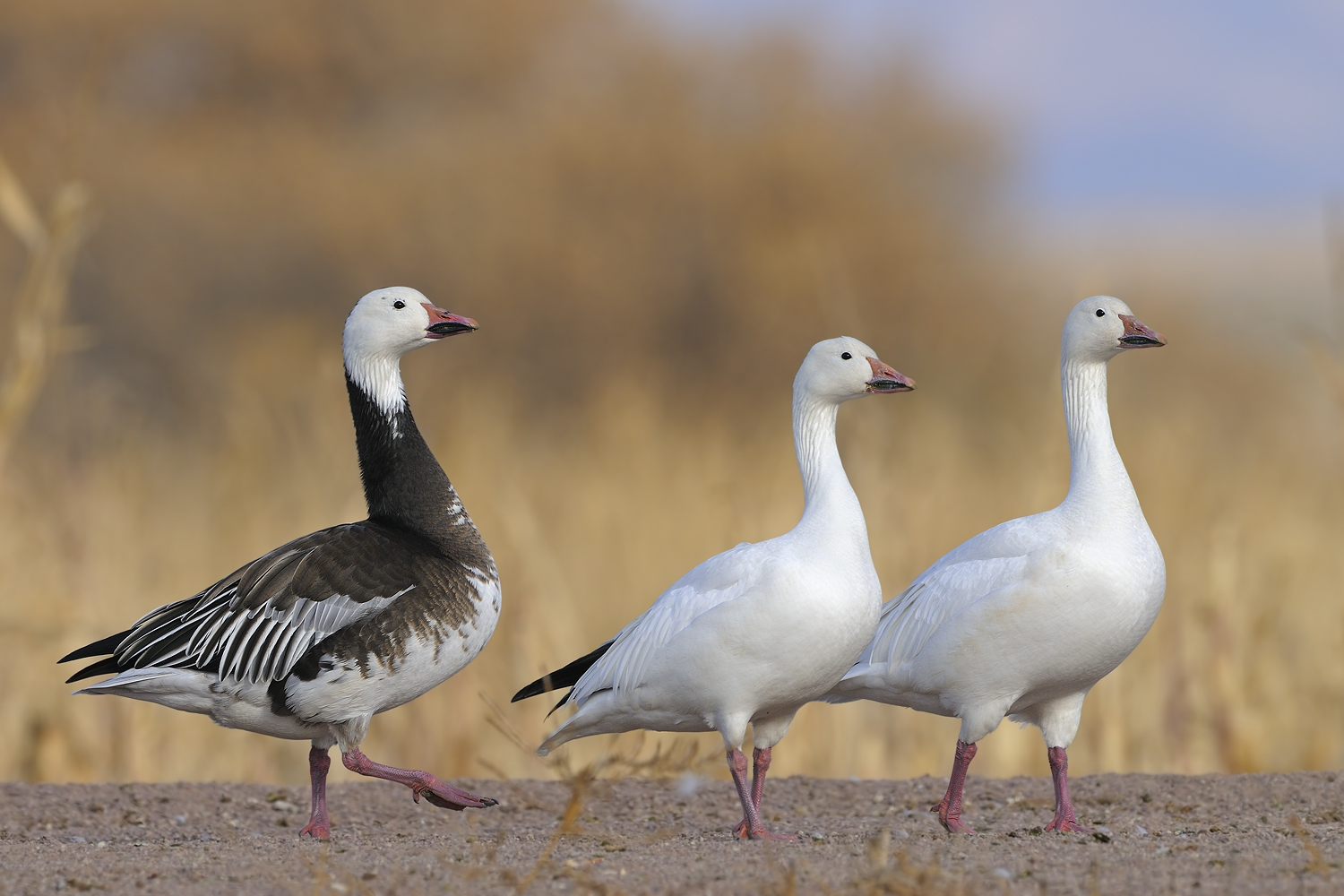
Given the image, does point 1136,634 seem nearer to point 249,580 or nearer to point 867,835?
point 867,835

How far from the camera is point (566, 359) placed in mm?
18625

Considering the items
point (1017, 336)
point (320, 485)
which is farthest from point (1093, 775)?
point (1017, 336)

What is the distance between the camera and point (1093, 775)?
20.5ft

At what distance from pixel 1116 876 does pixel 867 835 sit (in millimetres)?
1205

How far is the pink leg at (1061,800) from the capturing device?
4.84 meters

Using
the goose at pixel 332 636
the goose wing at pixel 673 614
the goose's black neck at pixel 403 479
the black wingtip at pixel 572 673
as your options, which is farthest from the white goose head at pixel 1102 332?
the goose's black neck at pixel 403 479

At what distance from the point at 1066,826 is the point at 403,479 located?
2682 millimetres

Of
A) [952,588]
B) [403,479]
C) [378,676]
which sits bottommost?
→ [378,676]

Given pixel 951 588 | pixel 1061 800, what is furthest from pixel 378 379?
pixel 1061 800

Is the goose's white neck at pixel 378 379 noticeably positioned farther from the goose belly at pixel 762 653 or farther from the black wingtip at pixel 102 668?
the goose belly at pixel 762 653

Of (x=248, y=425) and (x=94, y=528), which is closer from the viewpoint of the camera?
(x=94, y=528)

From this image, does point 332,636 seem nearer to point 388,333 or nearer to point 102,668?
point 102,668

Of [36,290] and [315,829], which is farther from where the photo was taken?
[36,290]

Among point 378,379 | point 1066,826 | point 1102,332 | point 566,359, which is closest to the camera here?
point 1066,826
